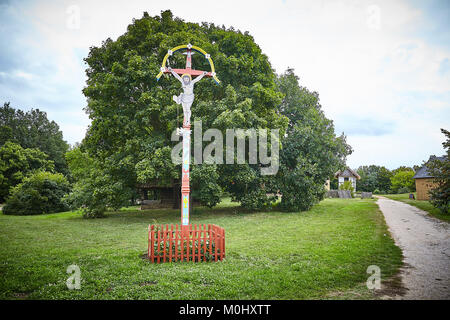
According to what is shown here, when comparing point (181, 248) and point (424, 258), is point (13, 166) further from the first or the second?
point (424, 258)

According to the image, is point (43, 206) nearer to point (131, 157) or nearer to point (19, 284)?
point (131, 157)

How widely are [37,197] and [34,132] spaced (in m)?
37.1

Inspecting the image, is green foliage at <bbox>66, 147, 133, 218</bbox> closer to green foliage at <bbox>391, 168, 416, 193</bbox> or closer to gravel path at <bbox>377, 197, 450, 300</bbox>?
gravel path at <bbox>377, 197, 450, 300</bbox>

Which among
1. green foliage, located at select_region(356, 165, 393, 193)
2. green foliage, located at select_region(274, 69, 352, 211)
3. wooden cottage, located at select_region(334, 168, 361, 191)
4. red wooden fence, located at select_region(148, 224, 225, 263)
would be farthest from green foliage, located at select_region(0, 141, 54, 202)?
green foliage, located at select_region(356, 165, 393, 193)

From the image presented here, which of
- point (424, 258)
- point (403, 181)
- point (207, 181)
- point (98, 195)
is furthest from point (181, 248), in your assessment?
point (403, 181)

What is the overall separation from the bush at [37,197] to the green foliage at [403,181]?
5169 centimetres

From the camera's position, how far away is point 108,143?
20.2m

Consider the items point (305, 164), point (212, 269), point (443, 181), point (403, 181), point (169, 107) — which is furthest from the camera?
point (403, 181)

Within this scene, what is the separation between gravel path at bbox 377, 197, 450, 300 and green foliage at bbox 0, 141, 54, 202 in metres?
44.0

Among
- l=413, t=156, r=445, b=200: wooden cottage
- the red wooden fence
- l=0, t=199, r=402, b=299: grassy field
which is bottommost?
l=0, t=199, r=402, b=299: grassy field

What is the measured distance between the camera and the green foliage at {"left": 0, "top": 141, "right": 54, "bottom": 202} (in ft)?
121

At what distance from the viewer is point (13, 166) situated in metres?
38.4
